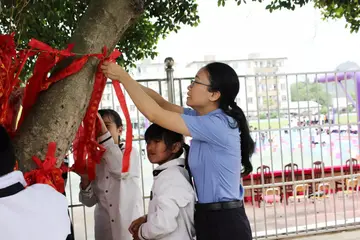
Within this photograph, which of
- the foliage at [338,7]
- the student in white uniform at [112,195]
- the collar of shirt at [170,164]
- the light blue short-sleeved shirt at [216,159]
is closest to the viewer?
the light blue short-sleeved shirt at [216,159]

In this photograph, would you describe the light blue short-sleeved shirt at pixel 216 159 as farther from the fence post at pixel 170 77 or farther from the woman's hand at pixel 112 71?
the fence post at pixel 170 77

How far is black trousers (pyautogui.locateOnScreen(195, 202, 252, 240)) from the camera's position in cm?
204

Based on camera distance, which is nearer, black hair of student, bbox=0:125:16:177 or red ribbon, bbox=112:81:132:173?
black hair of student, bbox=0:125:16:177

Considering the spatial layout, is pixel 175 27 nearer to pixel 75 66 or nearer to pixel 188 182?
pixel 188 182

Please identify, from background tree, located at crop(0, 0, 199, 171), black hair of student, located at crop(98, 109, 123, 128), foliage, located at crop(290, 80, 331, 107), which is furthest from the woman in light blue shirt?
foliage, located at crop(290, 80, 331, 107)

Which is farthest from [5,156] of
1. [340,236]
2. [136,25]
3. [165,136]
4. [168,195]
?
[340,236]

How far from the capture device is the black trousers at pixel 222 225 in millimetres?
2043

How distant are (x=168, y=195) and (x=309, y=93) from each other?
3167 millimetres

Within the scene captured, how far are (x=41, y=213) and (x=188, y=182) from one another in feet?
3.40


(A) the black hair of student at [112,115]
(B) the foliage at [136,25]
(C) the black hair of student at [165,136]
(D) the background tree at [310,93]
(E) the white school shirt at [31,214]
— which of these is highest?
(B) the foliage at [136,25]

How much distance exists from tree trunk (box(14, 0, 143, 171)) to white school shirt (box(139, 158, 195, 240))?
0.58 meters

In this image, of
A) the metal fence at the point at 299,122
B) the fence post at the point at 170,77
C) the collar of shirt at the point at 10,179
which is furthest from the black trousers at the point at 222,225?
the metal fence at the point at 299,122

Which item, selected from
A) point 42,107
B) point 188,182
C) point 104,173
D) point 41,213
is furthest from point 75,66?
point 104,173

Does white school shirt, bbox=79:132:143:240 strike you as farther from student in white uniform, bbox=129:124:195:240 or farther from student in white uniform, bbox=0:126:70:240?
student in white uniform, bbox=0:126:70:240
